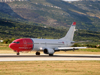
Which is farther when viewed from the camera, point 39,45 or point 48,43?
point 48,43

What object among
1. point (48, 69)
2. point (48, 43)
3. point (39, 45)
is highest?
point (48, 43)

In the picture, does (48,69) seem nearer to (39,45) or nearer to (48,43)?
(39,45)

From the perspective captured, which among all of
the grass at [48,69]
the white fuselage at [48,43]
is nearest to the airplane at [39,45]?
the white fuselage at [48,43]

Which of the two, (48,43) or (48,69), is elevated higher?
(48,43)

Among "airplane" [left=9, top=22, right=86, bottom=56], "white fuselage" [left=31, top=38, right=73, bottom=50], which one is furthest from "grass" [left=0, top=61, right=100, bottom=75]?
"white fuselage" [left=31, top=38, right=73, bottom=50]

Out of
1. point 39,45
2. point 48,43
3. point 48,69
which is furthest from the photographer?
point 48,43

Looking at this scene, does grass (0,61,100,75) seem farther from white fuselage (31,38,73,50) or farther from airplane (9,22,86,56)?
white fuselage (31,38,73,50)

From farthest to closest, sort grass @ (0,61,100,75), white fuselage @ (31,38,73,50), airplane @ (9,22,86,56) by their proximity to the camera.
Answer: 1. white fuselage @ (31,38,73,50)
2. airplane @ (9,22,86,56)
3. grass @ (0,61,100,75)

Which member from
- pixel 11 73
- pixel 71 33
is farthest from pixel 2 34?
pixel 11 73

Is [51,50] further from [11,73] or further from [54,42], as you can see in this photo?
[11,73]

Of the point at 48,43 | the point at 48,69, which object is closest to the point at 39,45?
the point at 48,43

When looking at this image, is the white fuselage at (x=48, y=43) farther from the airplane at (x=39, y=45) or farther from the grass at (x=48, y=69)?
the grass at (x=48, y=69)

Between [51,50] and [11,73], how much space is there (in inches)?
1197

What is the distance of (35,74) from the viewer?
78.7ft
